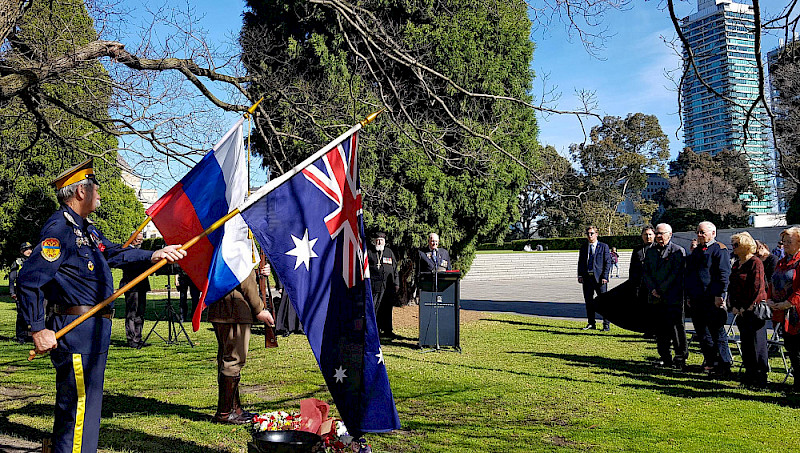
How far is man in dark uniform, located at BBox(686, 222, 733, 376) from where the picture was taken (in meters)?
8.68

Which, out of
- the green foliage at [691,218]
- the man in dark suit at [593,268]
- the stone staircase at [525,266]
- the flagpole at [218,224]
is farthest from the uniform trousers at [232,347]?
the green foliage at [691,218]

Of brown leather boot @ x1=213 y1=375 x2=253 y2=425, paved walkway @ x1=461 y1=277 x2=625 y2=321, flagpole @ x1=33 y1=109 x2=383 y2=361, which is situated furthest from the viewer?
paved walkway @ x1=461 y1=277 x2=625 y2=321

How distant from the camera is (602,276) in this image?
1371 cm

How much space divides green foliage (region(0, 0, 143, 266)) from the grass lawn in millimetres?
3572

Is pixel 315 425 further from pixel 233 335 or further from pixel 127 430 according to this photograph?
pixel 127 430

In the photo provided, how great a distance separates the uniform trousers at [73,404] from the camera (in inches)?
173

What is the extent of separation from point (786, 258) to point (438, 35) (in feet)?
33.7

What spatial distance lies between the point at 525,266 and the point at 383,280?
30.1m

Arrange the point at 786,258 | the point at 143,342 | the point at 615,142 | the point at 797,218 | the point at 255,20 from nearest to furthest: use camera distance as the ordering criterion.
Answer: the point at 786,258 < the point at 143,342 < the point at 255,20 < the point at 797,218 < the point at 615,142

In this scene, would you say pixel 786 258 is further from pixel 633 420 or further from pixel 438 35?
pixel 438 35

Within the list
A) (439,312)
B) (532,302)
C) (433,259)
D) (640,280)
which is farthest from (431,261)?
(532,302)

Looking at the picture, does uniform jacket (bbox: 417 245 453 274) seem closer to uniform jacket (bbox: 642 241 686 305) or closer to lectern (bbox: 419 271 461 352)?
lectern (bbox: 419 271 461 352)

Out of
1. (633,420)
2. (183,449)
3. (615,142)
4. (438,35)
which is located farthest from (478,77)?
(615,142)

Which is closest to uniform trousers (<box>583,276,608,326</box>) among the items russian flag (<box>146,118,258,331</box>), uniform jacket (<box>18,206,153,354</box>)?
russian flag (<box>146,118,258,331</box>)
